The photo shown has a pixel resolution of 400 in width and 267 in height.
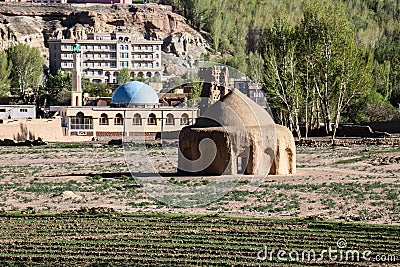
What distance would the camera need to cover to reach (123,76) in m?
110

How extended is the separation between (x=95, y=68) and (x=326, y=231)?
100220mm

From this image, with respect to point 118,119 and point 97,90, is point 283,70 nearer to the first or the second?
point 118,119

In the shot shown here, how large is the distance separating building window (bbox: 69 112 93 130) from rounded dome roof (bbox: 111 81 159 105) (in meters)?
3.65

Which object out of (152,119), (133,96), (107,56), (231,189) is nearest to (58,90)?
(133,96)

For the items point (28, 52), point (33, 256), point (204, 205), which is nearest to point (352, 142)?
point (204, 205)

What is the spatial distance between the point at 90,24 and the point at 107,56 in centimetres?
1184

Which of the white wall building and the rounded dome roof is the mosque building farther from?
the white wall building

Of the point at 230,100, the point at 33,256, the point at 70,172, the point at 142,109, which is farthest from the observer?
the point at 142,109

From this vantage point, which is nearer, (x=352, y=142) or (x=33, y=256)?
(x=33, y=256)

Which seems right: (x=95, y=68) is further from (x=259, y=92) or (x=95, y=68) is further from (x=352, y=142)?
(x=352, y=142)

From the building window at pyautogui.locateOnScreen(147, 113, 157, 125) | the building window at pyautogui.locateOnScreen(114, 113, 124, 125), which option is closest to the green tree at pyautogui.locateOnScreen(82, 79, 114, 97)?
the building window at pyautogui.locateOnScreen(147, 113, 157, 125)

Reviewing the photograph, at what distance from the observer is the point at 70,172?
3859cm

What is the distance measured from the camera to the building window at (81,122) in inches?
2864

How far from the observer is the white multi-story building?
4724 inches
